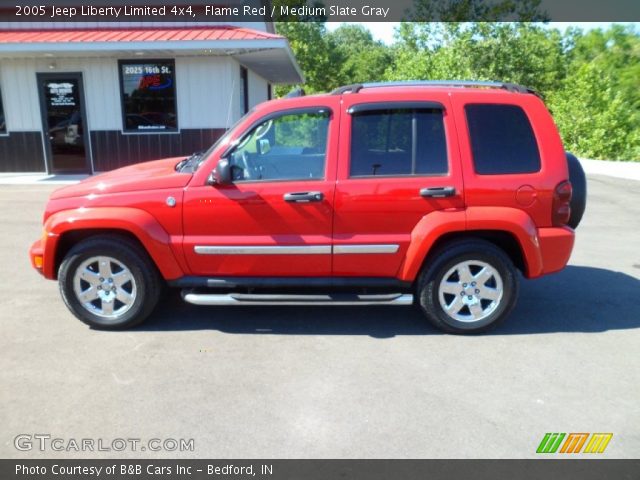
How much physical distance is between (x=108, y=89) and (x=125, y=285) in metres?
10.3

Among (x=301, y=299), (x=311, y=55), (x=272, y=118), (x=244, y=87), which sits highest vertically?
(x=311, y=55)

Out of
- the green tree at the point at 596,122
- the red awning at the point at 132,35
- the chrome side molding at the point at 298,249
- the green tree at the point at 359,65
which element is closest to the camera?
the chrome side molding at the point at 298,249

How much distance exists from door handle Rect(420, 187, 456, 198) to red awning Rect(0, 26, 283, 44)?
8.72 meters

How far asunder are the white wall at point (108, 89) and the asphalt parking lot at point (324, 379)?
28.7 ft

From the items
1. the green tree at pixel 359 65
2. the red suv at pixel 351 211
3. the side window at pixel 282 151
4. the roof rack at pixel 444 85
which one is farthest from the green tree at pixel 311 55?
Answer: the red suv at pixel 351 211

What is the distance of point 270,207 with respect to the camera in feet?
13.9

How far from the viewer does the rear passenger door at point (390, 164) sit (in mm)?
4238

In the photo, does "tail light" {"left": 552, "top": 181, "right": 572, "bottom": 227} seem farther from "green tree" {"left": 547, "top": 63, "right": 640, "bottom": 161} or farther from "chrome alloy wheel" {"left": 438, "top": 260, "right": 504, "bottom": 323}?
"green tree" {"left": 547, "top": 63, "right": 640, "bottom": 161}

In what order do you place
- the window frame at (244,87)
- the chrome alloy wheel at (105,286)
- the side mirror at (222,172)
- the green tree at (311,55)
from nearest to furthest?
the side mirror at (222,172), the chrome alloy wheel at (105,286), the window frame at (244,87), the green tree at (311,55)

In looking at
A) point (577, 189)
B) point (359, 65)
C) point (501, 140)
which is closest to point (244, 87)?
point (501, 140)

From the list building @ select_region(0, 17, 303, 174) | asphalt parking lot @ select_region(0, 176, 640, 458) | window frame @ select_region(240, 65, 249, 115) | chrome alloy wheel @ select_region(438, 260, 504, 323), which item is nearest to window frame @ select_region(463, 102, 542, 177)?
chrome alloy wheel @ select_region(438, 260, 504, 323)

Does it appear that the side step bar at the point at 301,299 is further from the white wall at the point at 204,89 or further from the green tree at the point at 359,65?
the green tree at the point at 359,65

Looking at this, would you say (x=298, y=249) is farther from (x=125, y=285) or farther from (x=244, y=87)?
(x=244, y=87)

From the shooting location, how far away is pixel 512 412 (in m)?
3.33
